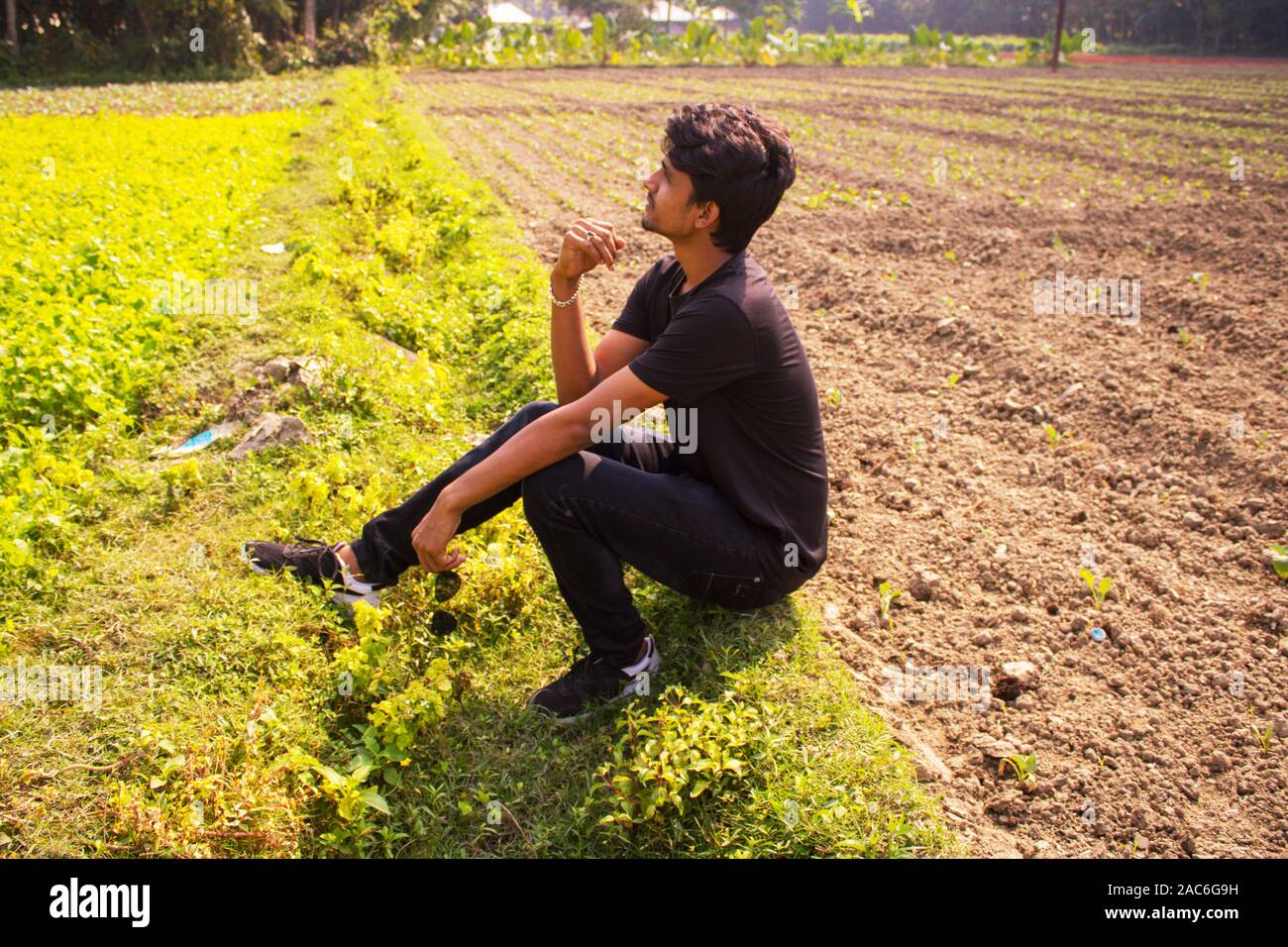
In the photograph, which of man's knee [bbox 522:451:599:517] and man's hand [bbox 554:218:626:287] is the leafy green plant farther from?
man's hand [bbox 554:218:626:287]

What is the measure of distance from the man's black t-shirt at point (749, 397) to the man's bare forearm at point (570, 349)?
0.40 meters

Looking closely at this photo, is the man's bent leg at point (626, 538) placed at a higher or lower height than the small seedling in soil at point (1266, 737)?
higher

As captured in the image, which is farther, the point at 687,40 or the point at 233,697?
the point at 687,40

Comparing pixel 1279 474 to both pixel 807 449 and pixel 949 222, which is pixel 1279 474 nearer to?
pixel 807 449

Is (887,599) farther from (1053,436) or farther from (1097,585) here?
(1053,436)

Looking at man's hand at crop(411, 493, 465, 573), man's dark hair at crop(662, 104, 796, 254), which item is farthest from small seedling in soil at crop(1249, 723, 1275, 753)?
man's hand at crop(411, 493, 465, 573)

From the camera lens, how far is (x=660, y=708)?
9.09ft

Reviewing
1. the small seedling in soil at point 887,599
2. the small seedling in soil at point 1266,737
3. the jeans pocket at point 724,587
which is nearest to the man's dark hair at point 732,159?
the jeans pocket at point 724,587

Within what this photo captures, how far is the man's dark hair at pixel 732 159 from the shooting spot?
2.65m

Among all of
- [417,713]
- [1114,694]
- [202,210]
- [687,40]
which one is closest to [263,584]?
[417,713]

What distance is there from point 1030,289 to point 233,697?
6.37 meters

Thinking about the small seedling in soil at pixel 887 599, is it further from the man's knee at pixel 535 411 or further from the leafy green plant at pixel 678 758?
the man's knee at pixel 535 411

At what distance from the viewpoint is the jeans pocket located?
290 cm
